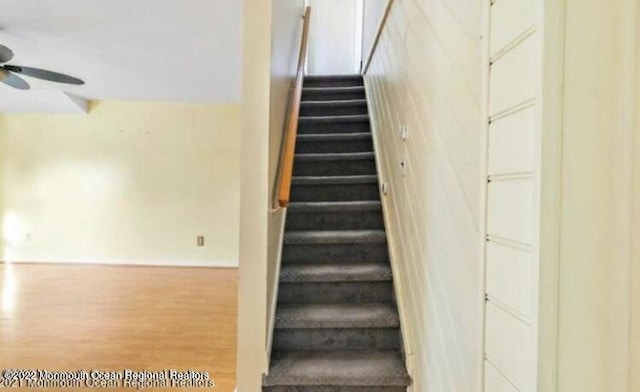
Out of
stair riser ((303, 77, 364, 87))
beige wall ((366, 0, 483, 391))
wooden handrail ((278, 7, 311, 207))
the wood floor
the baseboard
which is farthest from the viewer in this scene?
the baseboard

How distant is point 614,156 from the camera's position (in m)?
0.66

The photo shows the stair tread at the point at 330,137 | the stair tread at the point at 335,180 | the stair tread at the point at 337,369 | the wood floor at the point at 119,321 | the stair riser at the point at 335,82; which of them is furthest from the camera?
the stair riser at the point at 335,82

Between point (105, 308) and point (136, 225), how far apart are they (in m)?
2.23

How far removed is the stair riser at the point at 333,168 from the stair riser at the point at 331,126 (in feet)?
1.67

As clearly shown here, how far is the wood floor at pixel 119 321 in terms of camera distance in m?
2.60

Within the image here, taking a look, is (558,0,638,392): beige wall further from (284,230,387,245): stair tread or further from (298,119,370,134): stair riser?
(298,119,370,134): stair riser

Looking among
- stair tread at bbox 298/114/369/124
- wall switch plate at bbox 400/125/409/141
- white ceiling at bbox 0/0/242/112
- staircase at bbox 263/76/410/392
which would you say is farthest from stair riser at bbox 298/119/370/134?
wall switch plate at bbox 400/125/409/141

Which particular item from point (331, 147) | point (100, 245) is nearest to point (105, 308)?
point (100, 245)

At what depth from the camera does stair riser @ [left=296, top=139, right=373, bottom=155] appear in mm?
3311

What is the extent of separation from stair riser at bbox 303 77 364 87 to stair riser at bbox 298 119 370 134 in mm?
960

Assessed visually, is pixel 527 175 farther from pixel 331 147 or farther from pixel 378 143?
pixel 331 147

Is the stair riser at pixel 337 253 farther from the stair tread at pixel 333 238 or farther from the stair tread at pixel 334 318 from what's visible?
the stair tread at pixel 334 318

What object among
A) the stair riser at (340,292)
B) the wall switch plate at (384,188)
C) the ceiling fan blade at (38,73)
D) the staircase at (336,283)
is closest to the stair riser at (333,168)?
the staircase at (336,283)

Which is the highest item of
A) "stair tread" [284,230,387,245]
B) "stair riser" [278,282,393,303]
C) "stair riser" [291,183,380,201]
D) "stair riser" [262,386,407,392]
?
"stair riser" [291,183,380,201]
